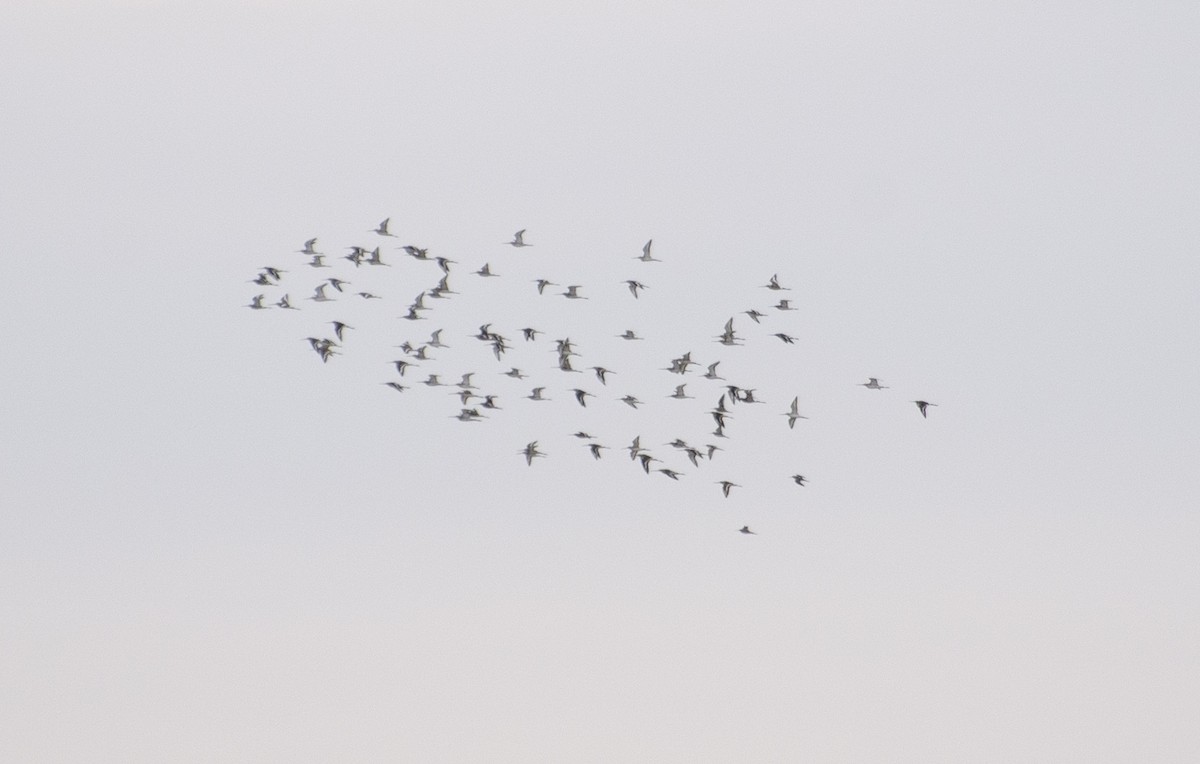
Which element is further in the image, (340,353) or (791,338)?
(340,353)

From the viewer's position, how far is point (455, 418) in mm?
128125

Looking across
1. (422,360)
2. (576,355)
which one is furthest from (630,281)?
(422,360)

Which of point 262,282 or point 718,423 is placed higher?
point 262,282

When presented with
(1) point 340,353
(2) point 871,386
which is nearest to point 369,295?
(1) point 340,353

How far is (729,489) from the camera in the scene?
126000 mm

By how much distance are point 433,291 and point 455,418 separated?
8785 mm

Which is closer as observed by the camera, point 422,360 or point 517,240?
point 517,240

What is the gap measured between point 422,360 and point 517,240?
11.8 m

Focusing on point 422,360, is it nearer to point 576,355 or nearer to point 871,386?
point 576,355

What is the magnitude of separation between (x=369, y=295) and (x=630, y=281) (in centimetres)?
1432

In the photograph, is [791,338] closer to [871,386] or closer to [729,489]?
[871,386]

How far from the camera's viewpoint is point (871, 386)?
384 feet

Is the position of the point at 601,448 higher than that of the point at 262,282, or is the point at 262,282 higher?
the point at 262,282

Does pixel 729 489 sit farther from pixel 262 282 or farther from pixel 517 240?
pixel 262 282
